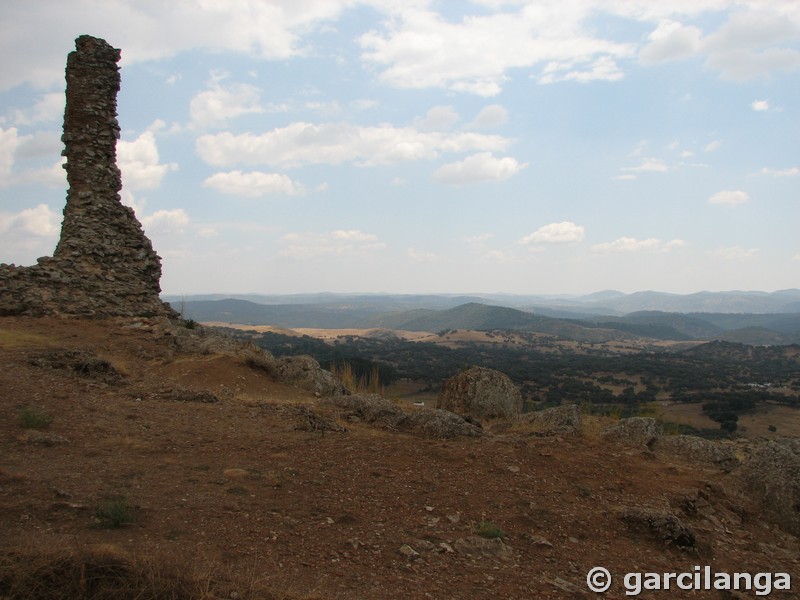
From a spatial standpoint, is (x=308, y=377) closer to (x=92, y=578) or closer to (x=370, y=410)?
(x=370, y=410)

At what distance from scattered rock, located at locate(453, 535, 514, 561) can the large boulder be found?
7268 mm

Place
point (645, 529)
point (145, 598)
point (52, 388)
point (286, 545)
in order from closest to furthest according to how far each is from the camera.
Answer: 1. point (145, 598)
2. point (286, 545)
3. point (645, 529)
4. point (52, 388)

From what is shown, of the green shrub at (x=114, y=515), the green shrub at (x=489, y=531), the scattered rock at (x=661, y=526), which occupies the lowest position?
the scattered rock at (x=661, y=526)

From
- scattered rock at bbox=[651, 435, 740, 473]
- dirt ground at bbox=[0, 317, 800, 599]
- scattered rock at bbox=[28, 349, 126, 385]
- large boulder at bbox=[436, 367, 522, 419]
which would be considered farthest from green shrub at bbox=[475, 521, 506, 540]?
scattered rock at bbox=[28, 349, 126, 385]

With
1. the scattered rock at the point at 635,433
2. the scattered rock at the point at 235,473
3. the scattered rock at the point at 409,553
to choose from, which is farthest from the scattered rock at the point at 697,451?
the scattered rock at the point at 235,473

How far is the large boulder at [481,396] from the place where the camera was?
1290 cm

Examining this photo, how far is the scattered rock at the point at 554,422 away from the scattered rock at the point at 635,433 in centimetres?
68

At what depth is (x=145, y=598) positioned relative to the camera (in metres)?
3.33

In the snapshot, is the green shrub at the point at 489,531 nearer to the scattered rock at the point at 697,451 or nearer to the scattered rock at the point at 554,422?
the scattered rock at the point at 554,422

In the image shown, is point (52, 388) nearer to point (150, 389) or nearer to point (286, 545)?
point (150, 389)

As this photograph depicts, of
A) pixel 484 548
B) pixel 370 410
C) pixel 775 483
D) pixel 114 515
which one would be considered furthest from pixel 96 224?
pixel 775 483

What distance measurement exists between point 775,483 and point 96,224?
1859 cm

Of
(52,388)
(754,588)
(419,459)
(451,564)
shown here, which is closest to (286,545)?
(451,564)

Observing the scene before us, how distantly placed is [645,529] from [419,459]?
3148 mm
